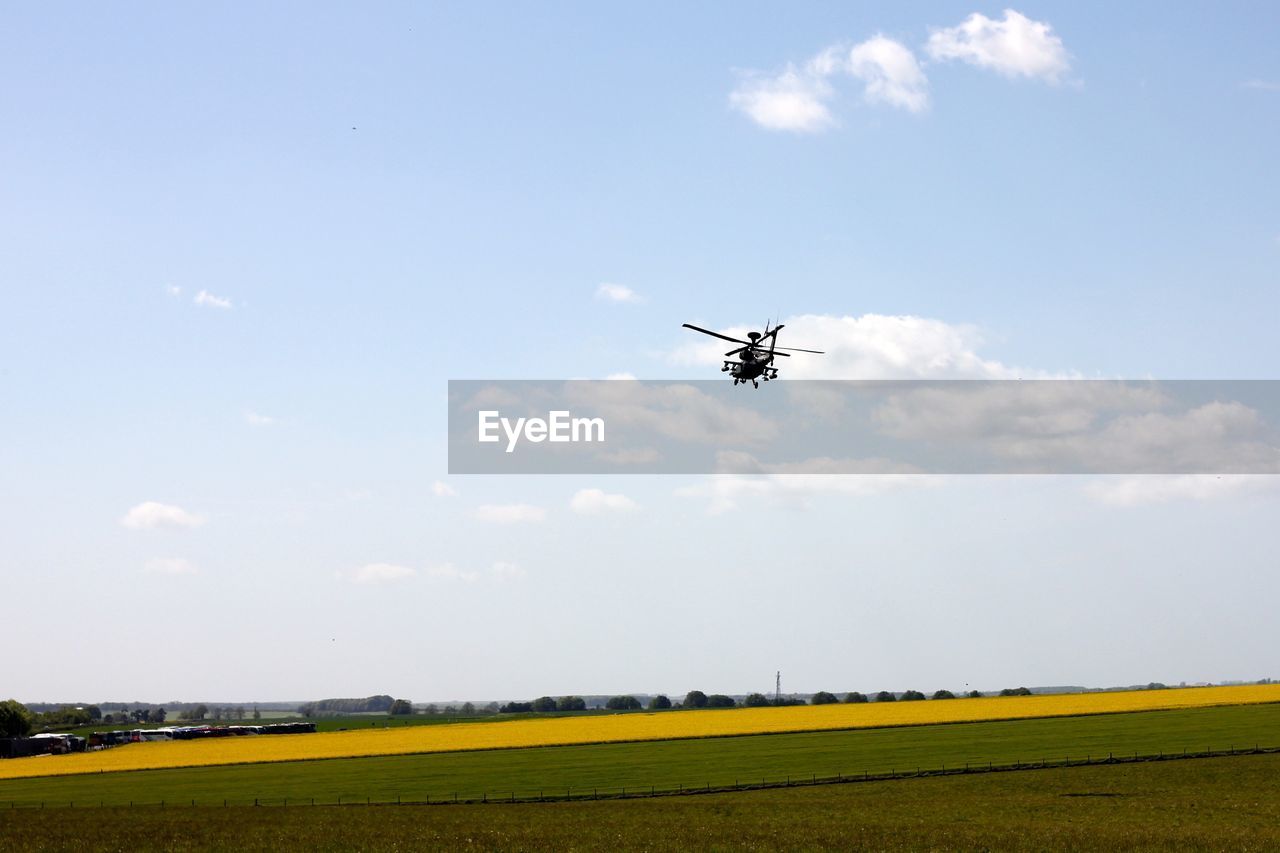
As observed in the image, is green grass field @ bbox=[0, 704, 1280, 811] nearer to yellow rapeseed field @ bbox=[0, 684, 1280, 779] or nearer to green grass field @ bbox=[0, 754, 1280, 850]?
yellow rapeseed field @ bbox=[0, 684, 1280, 779]

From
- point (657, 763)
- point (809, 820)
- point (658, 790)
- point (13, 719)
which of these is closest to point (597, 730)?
point (657, 763)

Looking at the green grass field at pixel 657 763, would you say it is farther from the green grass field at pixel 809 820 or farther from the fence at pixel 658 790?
the green grass field at pixel 809 820

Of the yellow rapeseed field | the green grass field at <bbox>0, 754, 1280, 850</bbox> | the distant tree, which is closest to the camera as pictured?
the green grass field at <bbox>0, 754, 1280, 850</bbox>

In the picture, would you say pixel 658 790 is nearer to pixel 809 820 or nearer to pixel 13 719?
pixel 809 820

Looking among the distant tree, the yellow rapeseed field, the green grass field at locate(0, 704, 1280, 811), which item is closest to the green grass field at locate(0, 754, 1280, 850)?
the green grass field at locate(0, 704, 1280, 811)

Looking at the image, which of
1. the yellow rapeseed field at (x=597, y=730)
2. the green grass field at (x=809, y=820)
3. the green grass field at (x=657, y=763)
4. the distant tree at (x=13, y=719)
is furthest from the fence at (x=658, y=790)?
the distant tree at (x=13, y=719)

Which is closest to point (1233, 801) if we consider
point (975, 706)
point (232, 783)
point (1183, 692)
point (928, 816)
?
point (928, 816)
